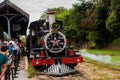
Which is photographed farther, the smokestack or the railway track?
the smokestack

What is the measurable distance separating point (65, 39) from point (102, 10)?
3533 cm

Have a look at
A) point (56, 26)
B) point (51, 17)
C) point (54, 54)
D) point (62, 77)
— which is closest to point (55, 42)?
point (54, 54)

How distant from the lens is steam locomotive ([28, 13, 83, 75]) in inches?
752

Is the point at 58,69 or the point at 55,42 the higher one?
the point at 55,42

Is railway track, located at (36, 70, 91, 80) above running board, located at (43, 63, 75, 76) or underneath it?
underneath

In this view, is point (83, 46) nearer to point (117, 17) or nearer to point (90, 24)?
point (90, 24)

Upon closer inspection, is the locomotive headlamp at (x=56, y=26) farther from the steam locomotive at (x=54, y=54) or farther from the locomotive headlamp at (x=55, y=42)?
the locomotive headlamp at (x=55, y=42)

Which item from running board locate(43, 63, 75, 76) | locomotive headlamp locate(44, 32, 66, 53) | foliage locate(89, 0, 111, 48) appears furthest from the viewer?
foliage locate(89, 0, 111, 48)

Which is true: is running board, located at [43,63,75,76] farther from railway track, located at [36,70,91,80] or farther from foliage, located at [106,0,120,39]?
foliage, located at [106,0,120,39]

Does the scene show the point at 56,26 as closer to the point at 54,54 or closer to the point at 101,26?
the point at 54,54

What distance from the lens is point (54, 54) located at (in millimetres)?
20109

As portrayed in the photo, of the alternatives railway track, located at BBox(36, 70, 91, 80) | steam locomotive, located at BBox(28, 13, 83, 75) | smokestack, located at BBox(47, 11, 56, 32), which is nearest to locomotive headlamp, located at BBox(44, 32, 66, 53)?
steam locomotive, located at BBox(28, 13, 83, 75)

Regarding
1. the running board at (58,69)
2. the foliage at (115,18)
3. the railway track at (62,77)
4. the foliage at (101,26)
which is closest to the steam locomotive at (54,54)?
the running board at (58,69)

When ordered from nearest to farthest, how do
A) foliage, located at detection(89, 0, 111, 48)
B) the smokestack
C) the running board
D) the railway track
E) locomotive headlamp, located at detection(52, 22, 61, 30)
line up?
the railway track < the running board < locomotive headlamp, located at detection(52, 22, 61, 30) < the smokestack < foliage, located at detection(89, 0, 111, 48)
